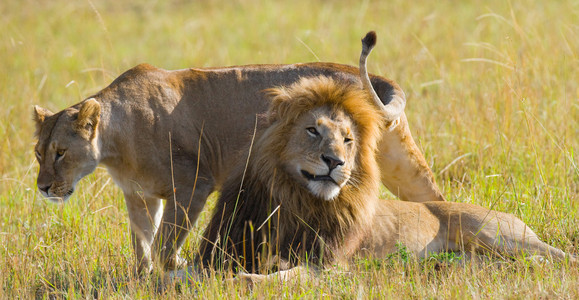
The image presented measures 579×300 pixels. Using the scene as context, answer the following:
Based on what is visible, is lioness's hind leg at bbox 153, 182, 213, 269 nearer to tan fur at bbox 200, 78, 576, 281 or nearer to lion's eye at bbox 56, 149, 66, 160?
tan fur at bbox 200, 78, 576, 281

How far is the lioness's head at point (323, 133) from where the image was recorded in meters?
4.13

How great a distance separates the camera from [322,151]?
162 inches

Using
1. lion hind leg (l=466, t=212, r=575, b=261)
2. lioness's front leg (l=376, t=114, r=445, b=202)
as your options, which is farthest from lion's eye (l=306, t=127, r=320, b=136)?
lion hind leg (l=466, t=212, r=575, b=261)

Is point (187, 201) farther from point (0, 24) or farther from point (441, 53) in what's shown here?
point (0, 24)

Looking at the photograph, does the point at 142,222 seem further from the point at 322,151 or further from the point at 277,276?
the point at 322,151

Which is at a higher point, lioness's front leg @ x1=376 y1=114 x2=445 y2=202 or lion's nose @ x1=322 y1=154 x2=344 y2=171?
lion's nose @ x1=322 y1=154 x2=344 y2=171

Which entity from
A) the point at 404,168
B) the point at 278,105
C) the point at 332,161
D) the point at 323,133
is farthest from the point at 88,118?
the point at 404,168

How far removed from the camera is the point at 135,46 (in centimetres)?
1249

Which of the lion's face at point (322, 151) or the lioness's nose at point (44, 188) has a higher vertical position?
the lion's face at point (322, 151)

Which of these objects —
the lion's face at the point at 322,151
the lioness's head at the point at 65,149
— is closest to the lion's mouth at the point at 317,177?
the lion's face at the point at 322,151

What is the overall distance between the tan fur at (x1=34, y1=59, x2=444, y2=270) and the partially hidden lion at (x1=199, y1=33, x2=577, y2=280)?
0.97 feet

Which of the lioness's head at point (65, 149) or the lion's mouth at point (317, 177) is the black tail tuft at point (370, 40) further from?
the lioness's head at point (65, 149)

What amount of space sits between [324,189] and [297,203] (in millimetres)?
278

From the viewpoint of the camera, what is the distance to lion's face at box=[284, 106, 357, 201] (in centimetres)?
409
